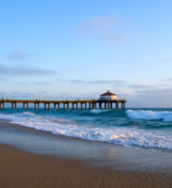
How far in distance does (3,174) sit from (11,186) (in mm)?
647

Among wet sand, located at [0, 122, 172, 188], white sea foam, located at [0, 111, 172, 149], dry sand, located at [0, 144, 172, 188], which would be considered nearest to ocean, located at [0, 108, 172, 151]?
white sea foam, located at [0, 111, 172, 149]

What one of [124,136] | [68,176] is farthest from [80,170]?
[124,136]

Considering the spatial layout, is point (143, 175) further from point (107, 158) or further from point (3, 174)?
point (3, 174)

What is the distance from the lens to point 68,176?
3.92 m

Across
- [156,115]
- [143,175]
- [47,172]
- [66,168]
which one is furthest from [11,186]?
[156,115]

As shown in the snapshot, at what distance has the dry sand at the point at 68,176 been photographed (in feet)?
11.6

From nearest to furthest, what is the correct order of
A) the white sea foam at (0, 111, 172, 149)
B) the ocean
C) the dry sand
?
the dry sand
the white sea foam at (0, 111, 172, 149)
the ocean

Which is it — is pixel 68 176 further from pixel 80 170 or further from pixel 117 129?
pixel 117 129

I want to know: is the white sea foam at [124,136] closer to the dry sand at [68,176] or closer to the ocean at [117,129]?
the ocean at [117,129]

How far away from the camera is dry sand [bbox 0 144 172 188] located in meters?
3.54

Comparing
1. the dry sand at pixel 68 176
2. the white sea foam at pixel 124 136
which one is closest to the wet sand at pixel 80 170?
the dry sand at pixel 68 176

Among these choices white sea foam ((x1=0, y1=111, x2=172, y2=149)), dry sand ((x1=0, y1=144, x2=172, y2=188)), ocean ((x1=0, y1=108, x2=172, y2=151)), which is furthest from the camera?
ocean ((x1=0, y1=108, x2=172, y2=151))

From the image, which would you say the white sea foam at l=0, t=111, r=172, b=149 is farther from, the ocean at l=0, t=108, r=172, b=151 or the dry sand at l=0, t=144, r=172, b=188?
the dry sand at l=0, t=144, r=172, b=188

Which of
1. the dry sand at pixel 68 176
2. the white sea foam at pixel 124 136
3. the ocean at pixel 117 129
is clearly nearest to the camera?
the dry sand at pixel 68 176
